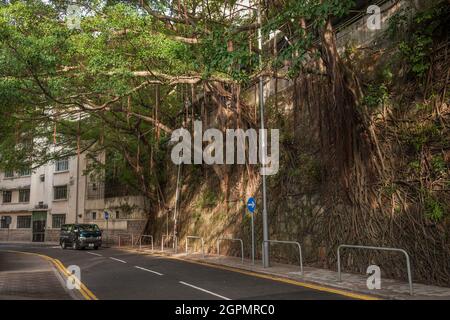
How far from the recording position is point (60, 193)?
45812 millimetres

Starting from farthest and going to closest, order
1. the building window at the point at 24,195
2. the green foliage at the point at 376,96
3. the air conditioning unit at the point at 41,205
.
Answer: the building window at the point at 24,195, the air conditioning unit at the point at 41,205, the green foliage at the point at 376,96

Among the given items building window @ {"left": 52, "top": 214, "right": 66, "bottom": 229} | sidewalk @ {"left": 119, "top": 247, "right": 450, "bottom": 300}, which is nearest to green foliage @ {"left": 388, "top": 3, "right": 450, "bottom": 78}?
sidewalk @ {"left": 119, "top": 247, "right": 450, "bottom": 300}

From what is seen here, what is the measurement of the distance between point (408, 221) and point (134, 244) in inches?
944

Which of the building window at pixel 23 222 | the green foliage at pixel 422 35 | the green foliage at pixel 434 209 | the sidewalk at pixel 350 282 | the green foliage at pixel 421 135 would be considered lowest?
the sidewalk at pixel 350 282

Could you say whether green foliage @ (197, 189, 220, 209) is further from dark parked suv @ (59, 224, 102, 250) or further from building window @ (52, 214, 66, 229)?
building window @ (52, 214, 66, 229)

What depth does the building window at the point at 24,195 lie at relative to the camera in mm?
49531

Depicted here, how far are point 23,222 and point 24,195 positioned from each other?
122 inches

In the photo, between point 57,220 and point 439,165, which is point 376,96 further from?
point 57,220

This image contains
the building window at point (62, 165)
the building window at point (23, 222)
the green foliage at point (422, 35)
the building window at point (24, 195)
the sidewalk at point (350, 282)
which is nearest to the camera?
the sidewalk at point (350, 282)

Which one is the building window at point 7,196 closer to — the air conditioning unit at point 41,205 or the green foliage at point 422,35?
the air conditioning unit at point 41,205

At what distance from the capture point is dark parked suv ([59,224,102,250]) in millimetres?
29031

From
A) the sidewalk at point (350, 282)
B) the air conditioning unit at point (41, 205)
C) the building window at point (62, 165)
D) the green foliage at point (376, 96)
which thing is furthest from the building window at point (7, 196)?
the green foliage at point (376, 96)

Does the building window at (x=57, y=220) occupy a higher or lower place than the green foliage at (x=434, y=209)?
lower
